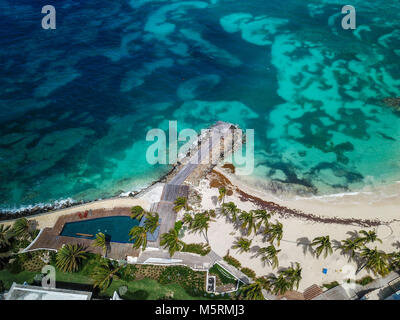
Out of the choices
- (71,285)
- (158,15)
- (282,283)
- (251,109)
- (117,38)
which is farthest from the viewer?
(158,15)

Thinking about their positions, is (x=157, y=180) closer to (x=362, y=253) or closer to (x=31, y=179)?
(x=31, y=179)

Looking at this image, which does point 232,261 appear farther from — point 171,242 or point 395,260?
point 395,260

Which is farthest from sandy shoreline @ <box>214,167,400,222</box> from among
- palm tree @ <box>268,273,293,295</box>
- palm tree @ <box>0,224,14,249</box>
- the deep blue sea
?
palm tree @ <box>0,224,14,249</box>

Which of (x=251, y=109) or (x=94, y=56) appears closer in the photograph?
(x=251, y=109)

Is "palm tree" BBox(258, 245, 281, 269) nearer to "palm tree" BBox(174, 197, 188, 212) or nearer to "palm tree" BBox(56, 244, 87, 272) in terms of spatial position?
"palm tree" BBox(174, 197, 188, 212)

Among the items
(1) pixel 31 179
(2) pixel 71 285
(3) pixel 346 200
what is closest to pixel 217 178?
(3) pixel 346 200

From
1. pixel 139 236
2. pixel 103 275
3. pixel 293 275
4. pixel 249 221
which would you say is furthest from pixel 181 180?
pixel 293 275

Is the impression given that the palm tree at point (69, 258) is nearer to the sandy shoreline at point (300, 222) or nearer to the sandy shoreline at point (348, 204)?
the sandy shoreline at point (300, 222)
